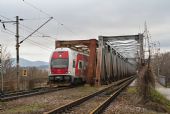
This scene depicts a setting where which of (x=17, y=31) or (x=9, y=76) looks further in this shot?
(x=9, y=76)

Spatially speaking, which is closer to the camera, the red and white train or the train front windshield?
the red and white train

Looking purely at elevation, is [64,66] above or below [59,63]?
below

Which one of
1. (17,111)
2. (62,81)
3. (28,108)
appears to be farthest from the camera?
(62,81)

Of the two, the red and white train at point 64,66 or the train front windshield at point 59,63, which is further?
the train front windshield at point 59,63

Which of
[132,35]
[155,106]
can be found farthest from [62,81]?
[155,106]

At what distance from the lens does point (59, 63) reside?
3203 cm

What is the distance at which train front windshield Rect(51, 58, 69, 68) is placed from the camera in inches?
1254

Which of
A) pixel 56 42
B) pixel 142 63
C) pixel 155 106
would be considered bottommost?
pixel 155 106

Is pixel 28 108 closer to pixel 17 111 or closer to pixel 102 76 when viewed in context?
pixel 17 111

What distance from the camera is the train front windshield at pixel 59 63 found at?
3185 centimetres

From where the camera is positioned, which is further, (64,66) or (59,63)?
(59,63)

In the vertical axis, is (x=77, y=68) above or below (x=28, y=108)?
above

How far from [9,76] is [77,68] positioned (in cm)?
1299

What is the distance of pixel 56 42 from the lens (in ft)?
120
